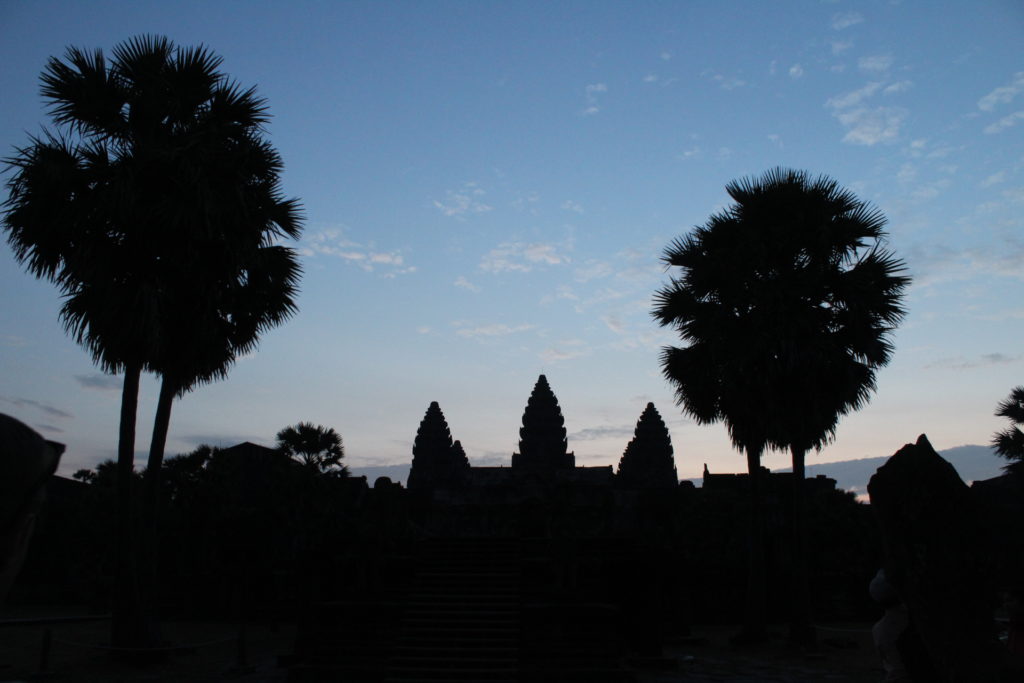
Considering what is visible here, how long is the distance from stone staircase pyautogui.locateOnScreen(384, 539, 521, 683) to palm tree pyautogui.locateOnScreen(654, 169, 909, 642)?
6.18 metres

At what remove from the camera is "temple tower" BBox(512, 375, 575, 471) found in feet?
174

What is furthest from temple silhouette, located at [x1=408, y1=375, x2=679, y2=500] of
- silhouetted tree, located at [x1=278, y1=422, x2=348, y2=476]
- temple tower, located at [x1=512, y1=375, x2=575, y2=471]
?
silhouetted tree, located at [x1=278, y1=422, x2=348, y2=476]

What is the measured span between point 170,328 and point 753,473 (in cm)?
1375

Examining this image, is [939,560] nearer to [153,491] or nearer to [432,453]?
[153,491]

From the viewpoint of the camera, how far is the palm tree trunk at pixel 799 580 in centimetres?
1661

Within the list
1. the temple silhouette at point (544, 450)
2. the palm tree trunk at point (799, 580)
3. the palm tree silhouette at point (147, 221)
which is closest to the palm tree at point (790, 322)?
the palm tree trunk at point (799, 580)

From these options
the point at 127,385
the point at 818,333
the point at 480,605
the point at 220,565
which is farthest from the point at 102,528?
the point at 818,333

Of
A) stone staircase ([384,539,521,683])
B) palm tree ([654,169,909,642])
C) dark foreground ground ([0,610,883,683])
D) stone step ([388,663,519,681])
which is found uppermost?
palm tree ([654,169,909,642])

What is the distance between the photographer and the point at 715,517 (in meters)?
31.0

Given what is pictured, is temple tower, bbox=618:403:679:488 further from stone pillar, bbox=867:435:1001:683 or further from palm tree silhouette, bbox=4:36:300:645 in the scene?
stone pillar, bbox=867:435:1001:683

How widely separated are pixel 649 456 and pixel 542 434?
7.54 metres

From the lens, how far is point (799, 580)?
54.9 ft

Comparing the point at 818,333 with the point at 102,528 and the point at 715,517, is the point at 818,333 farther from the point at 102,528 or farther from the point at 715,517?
the point at 102,528

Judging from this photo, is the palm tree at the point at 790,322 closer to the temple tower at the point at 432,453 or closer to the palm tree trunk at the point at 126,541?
the palm tree trunk at the point at 126,541
